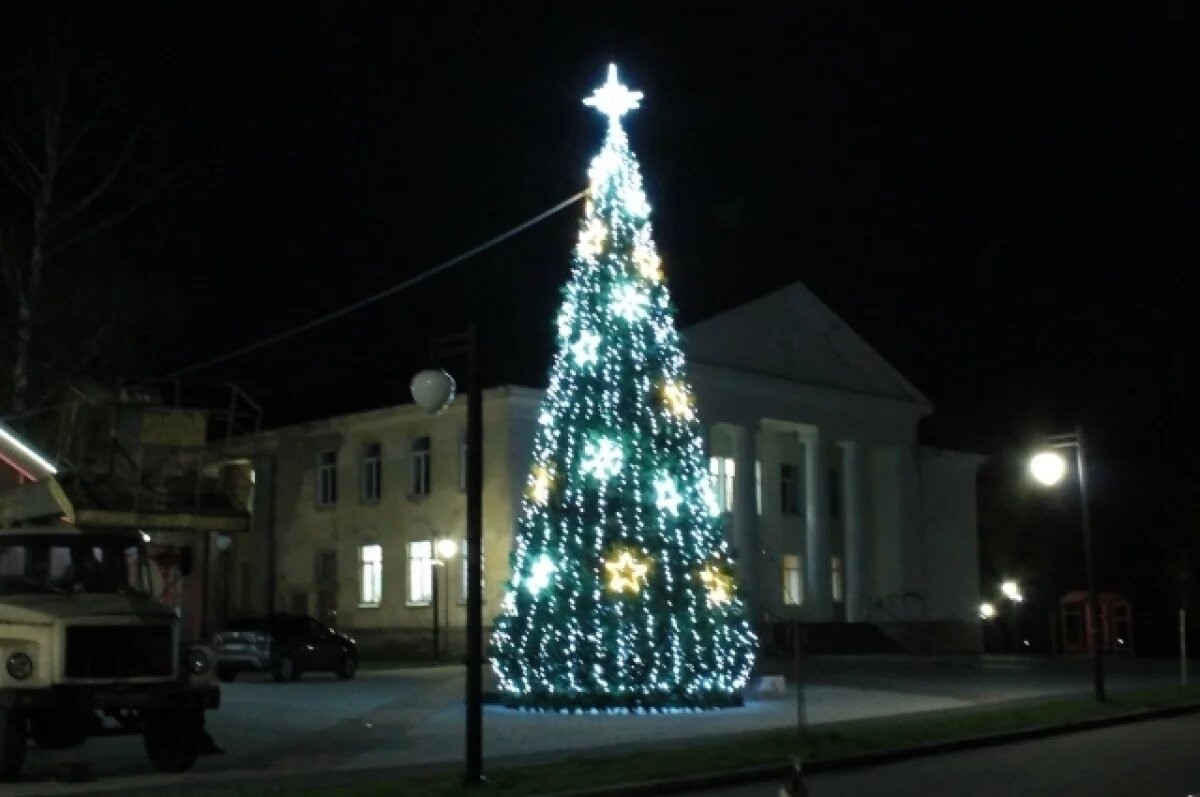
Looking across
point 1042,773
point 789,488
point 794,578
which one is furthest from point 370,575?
point 1042,773

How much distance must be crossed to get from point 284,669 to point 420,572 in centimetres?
1189

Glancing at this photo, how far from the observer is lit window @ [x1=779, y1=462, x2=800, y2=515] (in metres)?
57.7

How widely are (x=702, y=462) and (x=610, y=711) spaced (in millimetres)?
4427

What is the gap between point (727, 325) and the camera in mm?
52438

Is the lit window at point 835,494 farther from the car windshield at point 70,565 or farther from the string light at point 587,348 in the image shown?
the car windshield at point 70,565

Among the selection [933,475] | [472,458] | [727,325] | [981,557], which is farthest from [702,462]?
[981,557]

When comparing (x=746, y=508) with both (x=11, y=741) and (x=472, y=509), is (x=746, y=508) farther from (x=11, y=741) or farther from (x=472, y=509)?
(x=11, y=741)

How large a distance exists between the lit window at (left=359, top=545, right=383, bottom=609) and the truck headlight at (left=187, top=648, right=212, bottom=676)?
33.2 m

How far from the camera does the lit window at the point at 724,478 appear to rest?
5319 cm

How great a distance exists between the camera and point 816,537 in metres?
56.8

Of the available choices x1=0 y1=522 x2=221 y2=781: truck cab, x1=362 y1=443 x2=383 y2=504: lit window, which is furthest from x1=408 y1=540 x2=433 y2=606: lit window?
x1=0 y1=522 x2=221 y2=781: truck cab

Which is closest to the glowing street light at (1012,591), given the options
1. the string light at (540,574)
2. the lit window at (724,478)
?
the lit window at (724,478)

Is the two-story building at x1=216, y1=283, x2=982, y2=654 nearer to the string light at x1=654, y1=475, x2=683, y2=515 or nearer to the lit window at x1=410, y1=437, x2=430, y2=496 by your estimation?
the lit window at x1=410, y1=437, x2=430, y2=496

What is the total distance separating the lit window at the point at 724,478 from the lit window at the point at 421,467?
31.9ft
